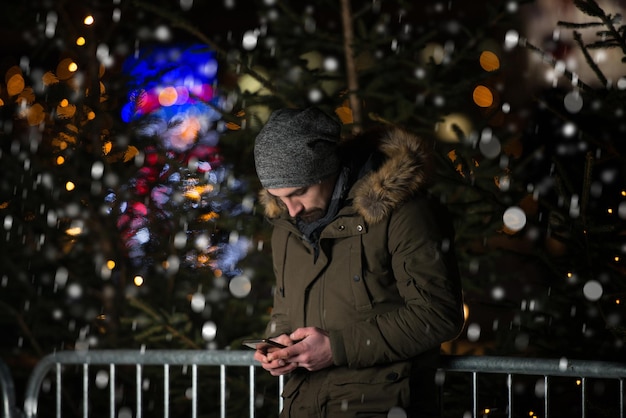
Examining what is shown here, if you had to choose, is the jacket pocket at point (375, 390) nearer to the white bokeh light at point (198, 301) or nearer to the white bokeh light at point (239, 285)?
the white bokeh light at point (239, 285)

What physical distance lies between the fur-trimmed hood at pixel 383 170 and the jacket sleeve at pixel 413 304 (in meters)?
0.07

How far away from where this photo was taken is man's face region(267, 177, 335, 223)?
343 cm

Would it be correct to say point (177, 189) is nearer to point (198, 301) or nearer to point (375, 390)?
point (198, 301)

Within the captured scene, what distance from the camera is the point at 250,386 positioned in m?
4.39

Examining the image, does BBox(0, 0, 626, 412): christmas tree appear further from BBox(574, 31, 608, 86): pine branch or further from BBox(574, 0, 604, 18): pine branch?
BBox(574, 0, 604, 18): pine branch

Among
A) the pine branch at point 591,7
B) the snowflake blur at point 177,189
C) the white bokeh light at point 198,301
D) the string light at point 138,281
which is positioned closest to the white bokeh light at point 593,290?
the pine branch at point 591,7

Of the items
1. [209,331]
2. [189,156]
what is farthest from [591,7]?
[209,331]

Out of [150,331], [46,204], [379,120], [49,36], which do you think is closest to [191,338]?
[150,331]

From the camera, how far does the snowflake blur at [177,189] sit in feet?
21.5

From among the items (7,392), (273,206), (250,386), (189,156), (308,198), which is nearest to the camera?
(308,198)

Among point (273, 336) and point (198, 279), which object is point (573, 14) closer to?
point (198, 279)

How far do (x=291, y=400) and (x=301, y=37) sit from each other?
11.8ft

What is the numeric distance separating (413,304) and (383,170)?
1.74 ft

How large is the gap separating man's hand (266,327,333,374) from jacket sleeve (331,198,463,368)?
1.4 inches
